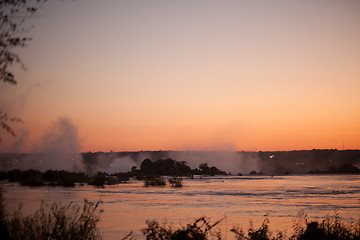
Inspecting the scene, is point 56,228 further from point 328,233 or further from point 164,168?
point 164,168

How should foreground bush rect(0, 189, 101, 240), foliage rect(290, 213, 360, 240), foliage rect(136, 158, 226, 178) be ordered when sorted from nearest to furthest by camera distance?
foreground bush rect(0, 189, 101, 240)
foliage rect(290, 213, 360, 240)
foliage rect(136, 158, 226, 178)

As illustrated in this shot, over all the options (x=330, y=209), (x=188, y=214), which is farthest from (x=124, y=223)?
(x=330, y=209)

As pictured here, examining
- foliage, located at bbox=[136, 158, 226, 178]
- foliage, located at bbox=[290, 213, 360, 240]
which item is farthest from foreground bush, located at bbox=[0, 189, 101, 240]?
foliage, located at bbox=[136, 158, 226, 178]

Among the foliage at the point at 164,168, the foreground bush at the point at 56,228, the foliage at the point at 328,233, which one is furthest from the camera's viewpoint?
the foliage at the point at 164,168

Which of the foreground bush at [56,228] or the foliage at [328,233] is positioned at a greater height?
the foreground bush at [56,228]

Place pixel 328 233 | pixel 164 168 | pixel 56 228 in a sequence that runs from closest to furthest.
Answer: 1. pixel 56 228
2. pixel 328 233
3. pixel 164 168

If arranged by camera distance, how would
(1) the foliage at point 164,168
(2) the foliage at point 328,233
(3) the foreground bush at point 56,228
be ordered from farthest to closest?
(1) the foliage at point 164,168, (2) the foliage at point 328,233, (3) the foreground bush at point 56,228

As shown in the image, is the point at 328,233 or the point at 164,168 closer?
Result: the point at 328,233

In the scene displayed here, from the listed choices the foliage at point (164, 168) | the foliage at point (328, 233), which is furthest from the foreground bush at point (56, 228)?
the foliage at point (164, 168)

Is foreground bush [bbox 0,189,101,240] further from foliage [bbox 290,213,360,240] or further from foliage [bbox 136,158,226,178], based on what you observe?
foliage [bbox 136,158,226,178]

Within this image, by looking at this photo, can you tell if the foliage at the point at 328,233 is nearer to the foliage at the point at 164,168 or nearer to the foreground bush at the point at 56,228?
the foreground bush at the point at 56,228

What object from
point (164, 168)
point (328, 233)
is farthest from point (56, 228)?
point (164, 168)

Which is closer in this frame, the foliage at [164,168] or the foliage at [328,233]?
the foliage at [328,233]

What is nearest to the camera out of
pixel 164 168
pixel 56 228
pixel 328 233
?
pixel 56 228
